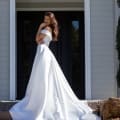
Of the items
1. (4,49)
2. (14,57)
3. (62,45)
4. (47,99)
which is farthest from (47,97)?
(62,45)

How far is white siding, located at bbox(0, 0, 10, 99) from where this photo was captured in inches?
392

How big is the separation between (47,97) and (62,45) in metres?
4.51

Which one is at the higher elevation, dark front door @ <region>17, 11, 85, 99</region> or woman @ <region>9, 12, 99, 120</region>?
dark front door @ <region>17, 11, 85, 99</region>

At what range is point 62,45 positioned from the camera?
11.6m

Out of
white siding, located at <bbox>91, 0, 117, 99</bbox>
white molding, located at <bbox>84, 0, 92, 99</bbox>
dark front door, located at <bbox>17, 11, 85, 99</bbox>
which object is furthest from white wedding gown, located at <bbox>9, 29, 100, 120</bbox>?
dark front door, located at <bbox>17, 11, 85, 99</bbox>

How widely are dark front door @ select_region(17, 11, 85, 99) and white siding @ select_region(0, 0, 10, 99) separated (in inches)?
56.8

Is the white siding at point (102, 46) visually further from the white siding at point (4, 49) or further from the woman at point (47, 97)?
the woman at point (47, 97)

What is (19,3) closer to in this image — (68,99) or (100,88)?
(100,88)

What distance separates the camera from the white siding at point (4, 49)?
32.6 ft

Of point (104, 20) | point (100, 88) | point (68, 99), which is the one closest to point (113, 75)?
point (100, 88)

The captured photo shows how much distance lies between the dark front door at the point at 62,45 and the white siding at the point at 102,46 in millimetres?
1473

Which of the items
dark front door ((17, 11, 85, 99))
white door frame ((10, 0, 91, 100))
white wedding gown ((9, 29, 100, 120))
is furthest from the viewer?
dark front door ((17, 11, 85, 99))

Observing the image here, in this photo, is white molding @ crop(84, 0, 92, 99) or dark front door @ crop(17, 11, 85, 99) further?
dark front door @ crop(17, 11, 85, 99)

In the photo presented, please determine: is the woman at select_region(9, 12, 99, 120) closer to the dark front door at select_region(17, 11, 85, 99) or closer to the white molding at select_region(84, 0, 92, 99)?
the white molding at select_region(84, 0, 92, 99)
